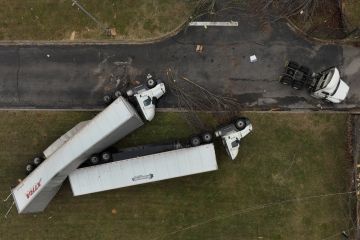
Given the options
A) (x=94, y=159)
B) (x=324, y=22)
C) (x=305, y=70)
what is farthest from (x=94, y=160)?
A: (x=324, y=22)

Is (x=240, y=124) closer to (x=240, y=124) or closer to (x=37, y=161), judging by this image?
(x=240, y=124)

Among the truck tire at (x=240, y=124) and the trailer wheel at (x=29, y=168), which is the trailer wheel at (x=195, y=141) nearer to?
the truck tire at (x=240, y=124)

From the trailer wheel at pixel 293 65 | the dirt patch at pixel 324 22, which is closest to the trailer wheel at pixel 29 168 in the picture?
the trailer wheel at pixel 293 65

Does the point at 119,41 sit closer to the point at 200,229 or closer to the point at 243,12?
the point at 243,12

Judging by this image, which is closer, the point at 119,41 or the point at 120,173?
the point at 120,173

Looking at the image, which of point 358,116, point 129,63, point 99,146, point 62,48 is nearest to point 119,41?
point 129,63

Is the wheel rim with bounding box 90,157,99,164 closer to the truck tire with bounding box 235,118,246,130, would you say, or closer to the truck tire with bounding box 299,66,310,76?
the truck tire with bounding box 235,118,246,130
